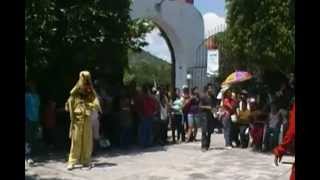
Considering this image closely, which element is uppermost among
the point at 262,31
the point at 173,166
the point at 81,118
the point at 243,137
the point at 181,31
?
the point at 181,31

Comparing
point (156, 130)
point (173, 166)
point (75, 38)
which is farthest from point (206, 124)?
point (75, 38)

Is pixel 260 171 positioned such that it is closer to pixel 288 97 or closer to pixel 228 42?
pixel 288 97

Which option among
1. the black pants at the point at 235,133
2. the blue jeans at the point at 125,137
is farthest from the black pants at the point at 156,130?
the black pants at the point at 235,133

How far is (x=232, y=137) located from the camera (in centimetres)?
1530

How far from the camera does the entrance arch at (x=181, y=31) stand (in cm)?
2403

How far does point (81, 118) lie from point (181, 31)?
14274 millimetres

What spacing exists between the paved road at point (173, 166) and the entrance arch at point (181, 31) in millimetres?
10071

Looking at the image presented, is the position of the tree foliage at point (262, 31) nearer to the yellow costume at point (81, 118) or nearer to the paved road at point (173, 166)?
the paved road at point (173, 166)

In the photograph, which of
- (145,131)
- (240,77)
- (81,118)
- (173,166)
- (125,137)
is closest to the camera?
(81,118)

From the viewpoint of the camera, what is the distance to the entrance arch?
24.0 meters

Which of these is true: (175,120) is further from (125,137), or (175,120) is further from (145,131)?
(125,137)

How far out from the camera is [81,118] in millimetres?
11367
